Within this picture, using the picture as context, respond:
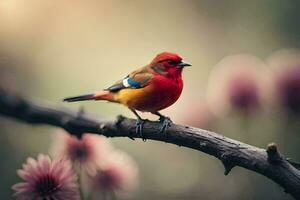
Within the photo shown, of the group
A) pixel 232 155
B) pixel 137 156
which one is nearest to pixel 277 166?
pixel 232 155

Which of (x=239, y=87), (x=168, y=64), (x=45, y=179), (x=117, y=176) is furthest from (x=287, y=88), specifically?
(x=45, y=179)

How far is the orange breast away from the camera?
0.75m

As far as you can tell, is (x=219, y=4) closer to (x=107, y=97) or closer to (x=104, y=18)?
(x=104, y=18)

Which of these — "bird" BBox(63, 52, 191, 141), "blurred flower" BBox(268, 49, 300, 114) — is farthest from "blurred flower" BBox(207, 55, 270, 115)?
"bird" BBox(63, 52, 191, 141)

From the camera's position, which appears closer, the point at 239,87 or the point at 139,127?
the point at 139,127

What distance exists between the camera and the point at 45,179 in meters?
0.50

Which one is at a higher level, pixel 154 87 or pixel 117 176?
pixel 154 87

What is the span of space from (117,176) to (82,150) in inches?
2.1

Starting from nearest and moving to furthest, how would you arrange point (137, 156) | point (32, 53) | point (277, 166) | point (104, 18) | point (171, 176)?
point (277, 166) → point (171, 176) → point (137, 156) → point (32, 53) → point (104, 18)

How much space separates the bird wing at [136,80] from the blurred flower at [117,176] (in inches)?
5.0

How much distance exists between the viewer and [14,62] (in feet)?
4.26

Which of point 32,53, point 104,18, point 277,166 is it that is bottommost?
point 277,166

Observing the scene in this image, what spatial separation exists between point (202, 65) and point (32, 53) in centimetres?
41

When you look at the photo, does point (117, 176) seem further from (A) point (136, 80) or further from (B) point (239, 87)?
(B) point (239, 87)
